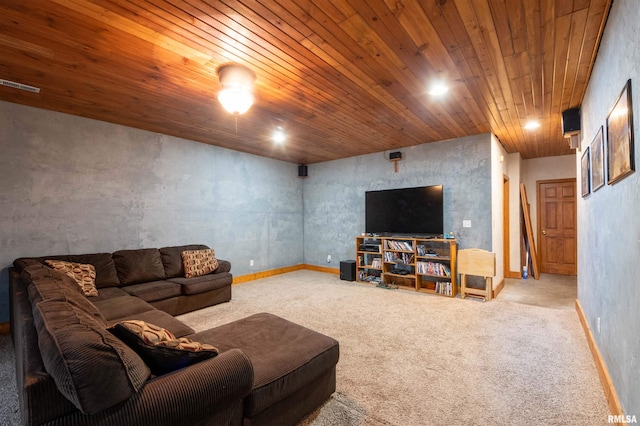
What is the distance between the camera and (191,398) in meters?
1.18

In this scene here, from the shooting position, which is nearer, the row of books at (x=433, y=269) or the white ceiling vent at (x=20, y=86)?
the white ceiling vent at (x=20, y=86)

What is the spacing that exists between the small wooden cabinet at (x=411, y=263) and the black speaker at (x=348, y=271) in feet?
0.31

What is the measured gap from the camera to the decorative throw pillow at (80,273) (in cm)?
302

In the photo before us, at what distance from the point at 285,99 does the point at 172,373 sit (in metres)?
2.68

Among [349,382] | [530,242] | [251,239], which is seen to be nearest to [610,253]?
[349,382]

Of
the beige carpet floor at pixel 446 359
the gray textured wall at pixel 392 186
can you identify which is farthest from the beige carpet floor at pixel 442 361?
the gray textured wall at pixel 392 186

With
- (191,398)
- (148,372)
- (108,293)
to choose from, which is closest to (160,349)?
(148,372)

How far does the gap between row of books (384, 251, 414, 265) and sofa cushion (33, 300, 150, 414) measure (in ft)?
14.4

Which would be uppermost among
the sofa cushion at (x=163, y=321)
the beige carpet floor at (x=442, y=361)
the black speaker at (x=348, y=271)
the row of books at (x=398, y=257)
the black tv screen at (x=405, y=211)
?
the black tv screen at (x=405, y=211)

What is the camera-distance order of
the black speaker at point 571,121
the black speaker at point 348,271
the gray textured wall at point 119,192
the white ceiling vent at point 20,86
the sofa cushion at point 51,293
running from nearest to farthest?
the sofa cushion at point 51,293 < the white ceiling vent at point 20,86 < the gray textured wall at point 119,192 < the black speaker at point 571,121 < the black speaker at point 348,271

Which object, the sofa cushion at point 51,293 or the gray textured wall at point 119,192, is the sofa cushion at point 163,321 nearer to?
the sofa cushion at point 51,293

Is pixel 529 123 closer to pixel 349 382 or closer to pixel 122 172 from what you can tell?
pixel 349 382

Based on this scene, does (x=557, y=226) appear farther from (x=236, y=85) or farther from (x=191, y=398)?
(x=191, y=398)

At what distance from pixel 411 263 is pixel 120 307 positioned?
4.04 metres
